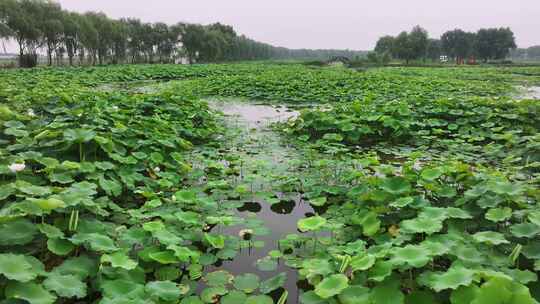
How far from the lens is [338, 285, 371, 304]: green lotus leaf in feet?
6.10

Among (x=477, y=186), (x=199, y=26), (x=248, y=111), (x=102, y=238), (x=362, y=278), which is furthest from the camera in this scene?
(x=199, y=26)

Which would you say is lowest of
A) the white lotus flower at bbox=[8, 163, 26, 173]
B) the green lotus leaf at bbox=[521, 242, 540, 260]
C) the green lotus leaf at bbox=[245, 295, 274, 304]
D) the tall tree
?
the green lotus leaf at bbox=[245, 295, 274, 304]

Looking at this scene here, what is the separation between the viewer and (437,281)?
186 centimetres

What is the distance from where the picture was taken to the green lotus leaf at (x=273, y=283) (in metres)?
2.25

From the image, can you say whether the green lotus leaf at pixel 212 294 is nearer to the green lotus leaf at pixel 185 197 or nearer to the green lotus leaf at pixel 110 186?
the green lotus leaf at pixel 185 197

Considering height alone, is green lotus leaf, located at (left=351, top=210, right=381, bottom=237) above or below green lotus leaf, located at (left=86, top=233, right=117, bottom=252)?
below

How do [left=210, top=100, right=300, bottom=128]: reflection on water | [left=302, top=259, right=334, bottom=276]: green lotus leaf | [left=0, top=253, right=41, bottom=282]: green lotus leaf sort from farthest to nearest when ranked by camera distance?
[left=210, top=100, right=300, bottom=128]: reflection on water → [left=302, top=259, right=334, bottom=276]: green lotus leaf → [left=0, top=253, right=41, bottom=282]: green lotus leaf

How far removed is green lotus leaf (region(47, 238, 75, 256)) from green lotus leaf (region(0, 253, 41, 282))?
0.68ft

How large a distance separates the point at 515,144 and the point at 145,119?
17.5 ft

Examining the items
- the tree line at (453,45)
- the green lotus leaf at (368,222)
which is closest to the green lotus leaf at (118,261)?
the green lotus leaf at (368,222)

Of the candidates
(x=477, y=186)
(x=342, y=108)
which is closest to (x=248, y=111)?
(x=342, y=108)

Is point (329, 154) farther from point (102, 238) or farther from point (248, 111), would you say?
point (248, 111)

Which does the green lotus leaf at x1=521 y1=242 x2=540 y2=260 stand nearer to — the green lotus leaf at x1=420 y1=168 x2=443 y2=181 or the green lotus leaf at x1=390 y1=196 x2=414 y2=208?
the green lotus leaf at x1=390 y1=196 x2=414 y2=208

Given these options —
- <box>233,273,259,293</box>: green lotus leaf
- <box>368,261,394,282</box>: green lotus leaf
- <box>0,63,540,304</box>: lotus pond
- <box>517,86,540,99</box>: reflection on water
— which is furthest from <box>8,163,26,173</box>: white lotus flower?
<box>517,86,540,99</box>: reflection on water
